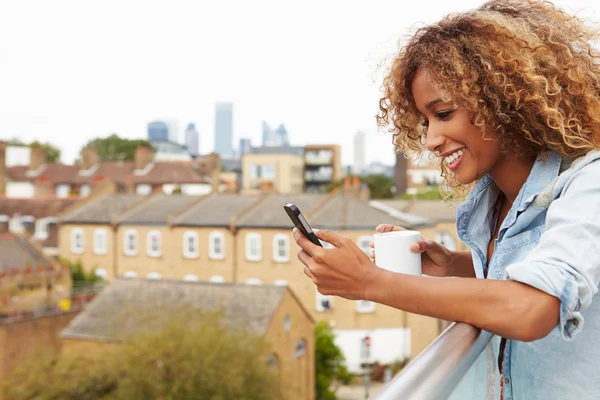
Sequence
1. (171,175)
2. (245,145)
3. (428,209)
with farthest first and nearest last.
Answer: (245,145)
(171,175)
(428,209)

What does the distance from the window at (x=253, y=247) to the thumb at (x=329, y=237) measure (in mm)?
22620

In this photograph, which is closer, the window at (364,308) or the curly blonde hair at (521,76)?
the curly blonde hair at (521,76)

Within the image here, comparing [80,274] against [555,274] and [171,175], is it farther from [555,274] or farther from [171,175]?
[555,274]

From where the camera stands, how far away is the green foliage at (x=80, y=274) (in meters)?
25.4

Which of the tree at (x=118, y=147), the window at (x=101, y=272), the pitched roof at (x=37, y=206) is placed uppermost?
the tree at (x=118, y=147)

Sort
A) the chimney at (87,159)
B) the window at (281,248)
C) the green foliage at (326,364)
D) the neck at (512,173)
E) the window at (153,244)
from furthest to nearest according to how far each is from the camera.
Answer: the chimney at (87,159) → the window at (153,244) → the window at (281,248) → the green foliage at (326,364) → the neck at (512,173)

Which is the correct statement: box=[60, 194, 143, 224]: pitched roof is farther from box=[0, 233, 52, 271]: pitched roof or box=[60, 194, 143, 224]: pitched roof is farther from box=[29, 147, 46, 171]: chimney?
box=[29, 147, 46, 171]: chimney

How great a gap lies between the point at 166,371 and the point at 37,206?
727 inches

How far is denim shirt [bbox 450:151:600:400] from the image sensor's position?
1.06 m

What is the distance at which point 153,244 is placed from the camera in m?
25.7

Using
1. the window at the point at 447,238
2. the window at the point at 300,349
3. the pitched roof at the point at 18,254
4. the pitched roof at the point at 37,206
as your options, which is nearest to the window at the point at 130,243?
the pitched roof at the point at 18,254

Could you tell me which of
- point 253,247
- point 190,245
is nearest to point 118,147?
point 190,245

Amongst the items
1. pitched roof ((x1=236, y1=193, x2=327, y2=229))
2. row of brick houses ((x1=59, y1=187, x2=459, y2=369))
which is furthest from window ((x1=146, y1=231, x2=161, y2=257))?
pitched roof ((x1=236, y1=193, x2=327, y2=229))

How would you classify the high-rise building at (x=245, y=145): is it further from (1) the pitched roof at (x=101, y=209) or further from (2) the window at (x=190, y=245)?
(2) the window at (x=190, y=245)
